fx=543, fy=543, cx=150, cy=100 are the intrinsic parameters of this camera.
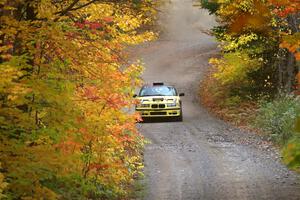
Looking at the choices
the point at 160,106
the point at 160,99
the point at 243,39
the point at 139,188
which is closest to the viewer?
the point at 139,188

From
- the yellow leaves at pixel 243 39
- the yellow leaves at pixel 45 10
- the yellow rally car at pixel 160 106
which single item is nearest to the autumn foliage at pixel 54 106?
the yellow leaves at pixel 45 10

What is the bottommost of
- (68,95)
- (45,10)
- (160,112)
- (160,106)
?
(160,112)

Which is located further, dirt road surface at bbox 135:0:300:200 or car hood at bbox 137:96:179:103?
car hood at bbox 137:96:179:103

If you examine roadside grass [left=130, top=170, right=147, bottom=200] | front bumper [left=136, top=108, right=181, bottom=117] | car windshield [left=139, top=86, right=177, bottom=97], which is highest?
car windshield [left=139, top=86, right=177, bottom=97]

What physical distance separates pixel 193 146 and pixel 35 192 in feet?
31.5

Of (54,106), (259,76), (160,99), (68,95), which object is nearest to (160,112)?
(160,99)

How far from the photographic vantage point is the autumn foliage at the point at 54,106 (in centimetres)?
778

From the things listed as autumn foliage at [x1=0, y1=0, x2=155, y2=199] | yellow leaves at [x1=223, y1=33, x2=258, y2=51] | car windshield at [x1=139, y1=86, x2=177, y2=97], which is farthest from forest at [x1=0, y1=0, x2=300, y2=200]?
yellow leaves at [x1=223, y1=33, x2=258, y2=51]

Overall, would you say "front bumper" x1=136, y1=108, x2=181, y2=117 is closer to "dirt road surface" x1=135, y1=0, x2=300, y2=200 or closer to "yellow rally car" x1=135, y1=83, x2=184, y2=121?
"yellow rally car" x1=135, y1=83, x2=184, y2=121

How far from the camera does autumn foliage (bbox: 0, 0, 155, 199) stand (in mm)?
7781

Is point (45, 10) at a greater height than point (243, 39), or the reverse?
point (243, 39)

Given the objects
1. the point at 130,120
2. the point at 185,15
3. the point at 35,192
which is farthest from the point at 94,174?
the point at 185,15

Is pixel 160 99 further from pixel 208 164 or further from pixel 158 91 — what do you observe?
pixel 208 164

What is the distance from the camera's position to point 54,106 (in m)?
8.20
